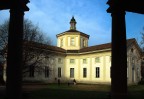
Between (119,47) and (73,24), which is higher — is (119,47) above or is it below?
below

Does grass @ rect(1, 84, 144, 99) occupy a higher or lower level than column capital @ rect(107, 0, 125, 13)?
lower

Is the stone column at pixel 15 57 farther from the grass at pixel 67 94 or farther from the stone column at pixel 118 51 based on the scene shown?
the grass at pixel 67 94

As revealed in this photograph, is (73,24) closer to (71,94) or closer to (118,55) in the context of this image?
(71,94)

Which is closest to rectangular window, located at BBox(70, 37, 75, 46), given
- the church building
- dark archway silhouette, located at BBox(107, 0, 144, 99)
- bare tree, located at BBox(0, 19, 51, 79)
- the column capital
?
the church building

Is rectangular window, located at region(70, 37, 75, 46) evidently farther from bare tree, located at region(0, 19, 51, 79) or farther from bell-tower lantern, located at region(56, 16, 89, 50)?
bare tree, located at region(0, 19, 51, 79)

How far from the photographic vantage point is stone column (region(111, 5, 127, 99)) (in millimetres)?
11109

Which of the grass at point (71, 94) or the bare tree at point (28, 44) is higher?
the bare tree at point (28, 44)

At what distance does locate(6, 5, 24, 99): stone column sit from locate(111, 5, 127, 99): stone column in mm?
4400

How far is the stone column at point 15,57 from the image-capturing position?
10961 millimetres

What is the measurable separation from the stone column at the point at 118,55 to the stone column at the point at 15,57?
4400 millimetres

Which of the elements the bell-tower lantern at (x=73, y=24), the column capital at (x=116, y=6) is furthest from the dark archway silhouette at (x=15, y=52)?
the bell-tower lantern at (x=73, y=24)

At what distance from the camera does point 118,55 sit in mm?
11352

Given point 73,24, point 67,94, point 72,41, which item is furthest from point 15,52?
point 73,24

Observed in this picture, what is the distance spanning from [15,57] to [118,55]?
484cm
